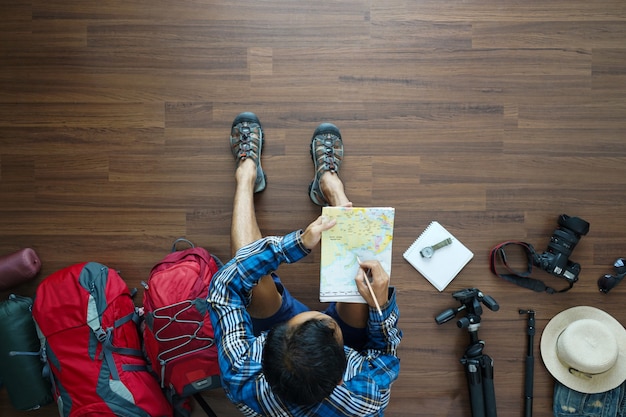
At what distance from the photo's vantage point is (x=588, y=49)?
6.20 ft

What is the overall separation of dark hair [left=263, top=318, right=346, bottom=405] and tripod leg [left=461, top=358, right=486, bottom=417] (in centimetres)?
89

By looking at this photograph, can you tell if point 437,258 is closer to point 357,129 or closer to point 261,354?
point 357,129

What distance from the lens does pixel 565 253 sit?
181cm

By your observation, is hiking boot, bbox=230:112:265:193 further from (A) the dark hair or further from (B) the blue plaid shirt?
(A) the dark hair

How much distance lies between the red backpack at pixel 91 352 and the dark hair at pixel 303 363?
813 mm

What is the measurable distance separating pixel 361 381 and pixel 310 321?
0.96 feet

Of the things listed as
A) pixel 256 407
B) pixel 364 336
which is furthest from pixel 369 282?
pixel 256 407

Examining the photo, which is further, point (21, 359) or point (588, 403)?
point (588, 403)

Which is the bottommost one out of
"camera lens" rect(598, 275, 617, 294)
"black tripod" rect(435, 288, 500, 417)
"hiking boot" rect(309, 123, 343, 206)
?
"black tripod" rect(435, 288, 500, 417)

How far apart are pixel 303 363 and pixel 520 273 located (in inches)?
46.0

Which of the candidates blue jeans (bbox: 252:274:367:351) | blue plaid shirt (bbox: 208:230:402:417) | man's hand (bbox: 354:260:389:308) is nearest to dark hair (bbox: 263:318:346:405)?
blue plaid shirt (bbox: 208:230:402:417)

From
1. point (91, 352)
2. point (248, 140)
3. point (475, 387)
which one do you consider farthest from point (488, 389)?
point (91, 352)

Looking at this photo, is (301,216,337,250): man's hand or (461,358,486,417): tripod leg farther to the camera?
(461,358,486,417): tripod leg

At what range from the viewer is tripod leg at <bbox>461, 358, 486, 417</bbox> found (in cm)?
181
